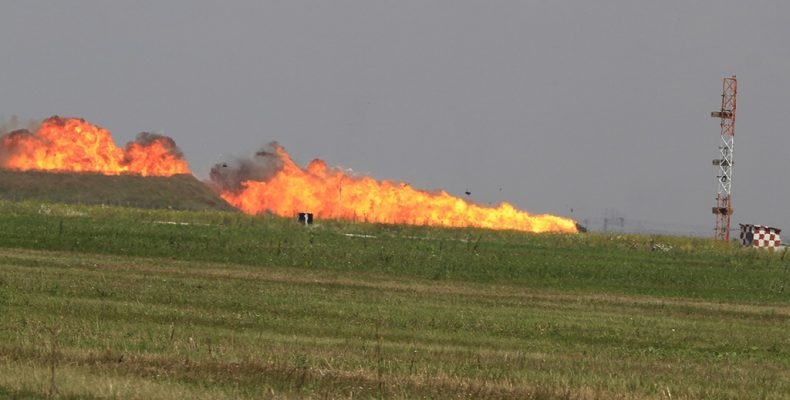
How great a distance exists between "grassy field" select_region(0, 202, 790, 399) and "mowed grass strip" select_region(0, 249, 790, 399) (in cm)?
7

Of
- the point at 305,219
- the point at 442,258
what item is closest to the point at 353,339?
the point at 442,258

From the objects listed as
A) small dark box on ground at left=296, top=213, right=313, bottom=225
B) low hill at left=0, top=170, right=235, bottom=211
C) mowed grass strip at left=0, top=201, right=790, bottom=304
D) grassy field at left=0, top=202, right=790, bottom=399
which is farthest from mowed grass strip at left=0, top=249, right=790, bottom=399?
low hill at left=0, top=170, right=235, bottom=211

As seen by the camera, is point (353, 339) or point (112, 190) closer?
point (353, 339)

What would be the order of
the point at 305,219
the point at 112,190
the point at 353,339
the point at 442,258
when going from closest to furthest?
the point at 353,339 < the point at 442,258 < the point at 305,219 < the point at 112,190

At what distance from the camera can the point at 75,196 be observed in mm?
125062

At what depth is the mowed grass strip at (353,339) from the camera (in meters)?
18.2

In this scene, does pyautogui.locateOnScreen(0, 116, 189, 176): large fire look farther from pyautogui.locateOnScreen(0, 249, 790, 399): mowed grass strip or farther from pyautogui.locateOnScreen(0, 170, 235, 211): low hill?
pyautogui.locateOnScreen(0, 249, 790, 399): mowed grass strip

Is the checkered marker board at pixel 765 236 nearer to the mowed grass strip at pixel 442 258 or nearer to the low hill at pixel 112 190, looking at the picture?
the mowed grass strip at pixel 442 258

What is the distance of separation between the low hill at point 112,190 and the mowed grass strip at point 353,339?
81130 mm

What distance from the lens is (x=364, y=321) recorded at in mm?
30094

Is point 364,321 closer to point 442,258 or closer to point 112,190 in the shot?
point 442,258

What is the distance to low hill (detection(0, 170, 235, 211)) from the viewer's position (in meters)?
125

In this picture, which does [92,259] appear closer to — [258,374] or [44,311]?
[44,311]

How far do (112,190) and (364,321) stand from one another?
103621 millimetres
